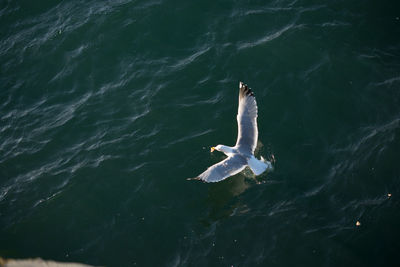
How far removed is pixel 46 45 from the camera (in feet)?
57.5

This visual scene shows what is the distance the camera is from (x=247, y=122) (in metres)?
13.1

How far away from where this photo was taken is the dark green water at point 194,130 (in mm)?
11273

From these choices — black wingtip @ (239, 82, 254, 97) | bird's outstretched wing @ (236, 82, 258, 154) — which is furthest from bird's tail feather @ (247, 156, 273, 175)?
black wingtip @ (239, 82, 254, 97)

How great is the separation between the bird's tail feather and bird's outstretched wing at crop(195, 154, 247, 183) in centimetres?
20

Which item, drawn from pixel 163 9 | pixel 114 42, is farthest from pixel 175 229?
pixel 163 9

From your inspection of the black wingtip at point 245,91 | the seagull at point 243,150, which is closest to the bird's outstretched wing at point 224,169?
the seagull at point 243,150

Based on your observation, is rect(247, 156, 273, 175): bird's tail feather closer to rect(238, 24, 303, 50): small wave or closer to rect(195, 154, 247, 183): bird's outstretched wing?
rect(195, 154, 247, 183): bird's outstretched wing

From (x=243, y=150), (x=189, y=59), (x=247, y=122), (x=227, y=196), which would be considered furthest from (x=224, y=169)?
(x=189, y=59)

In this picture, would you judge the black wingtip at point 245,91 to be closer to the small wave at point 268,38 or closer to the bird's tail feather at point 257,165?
the bird's tail feather at point 257,165

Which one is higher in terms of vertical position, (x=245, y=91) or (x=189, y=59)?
(x=189, y=59)

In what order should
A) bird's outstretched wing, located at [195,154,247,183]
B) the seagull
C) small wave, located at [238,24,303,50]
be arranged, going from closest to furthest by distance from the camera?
bird's outstretched wing, located at [195,154,247,183], the seagull, small wave, located at [238,24,303,50]

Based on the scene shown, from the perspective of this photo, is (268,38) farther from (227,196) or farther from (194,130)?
(227,196)

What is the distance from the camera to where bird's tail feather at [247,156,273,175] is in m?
12.1

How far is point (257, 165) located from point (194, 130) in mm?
3033
